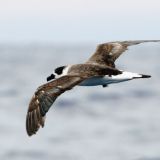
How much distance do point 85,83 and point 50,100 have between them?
214 centimetres

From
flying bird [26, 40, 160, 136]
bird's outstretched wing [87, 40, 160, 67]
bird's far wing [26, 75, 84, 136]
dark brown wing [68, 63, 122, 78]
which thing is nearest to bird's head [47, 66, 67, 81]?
flying bird [26, 40, 160, 136]

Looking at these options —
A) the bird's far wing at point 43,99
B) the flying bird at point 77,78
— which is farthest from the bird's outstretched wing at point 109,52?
the bird's far wing at point 43,99

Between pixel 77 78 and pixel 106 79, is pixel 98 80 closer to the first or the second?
pixel 106 79

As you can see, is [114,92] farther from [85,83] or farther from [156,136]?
[85,83]

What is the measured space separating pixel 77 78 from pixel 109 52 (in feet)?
14.5

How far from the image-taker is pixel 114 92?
348ft

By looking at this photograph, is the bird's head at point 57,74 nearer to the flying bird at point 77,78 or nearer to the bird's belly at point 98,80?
the flying bird at point 77,78

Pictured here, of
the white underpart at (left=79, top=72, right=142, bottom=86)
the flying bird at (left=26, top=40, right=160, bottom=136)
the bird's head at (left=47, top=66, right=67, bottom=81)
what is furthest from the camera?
the bird's head at (left=47, top=66, right=67, bottom=81)

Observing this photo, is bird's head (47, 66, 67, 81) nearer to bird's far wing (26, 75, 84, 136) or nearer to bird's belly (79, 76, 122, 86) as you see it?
bird's belly (79, 76, 122, 86)

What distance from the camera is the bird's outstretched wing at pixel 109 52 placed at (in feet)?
74.5

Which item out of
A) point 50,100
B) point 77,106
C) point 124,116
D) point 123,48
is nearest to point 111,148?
point 124,116

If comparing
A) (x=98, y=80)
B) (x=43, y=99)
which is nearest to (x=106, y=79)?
(x=98, y=80)

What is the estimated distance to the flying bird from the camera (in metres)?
18.1

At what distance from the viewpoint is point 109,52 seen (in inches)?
917
